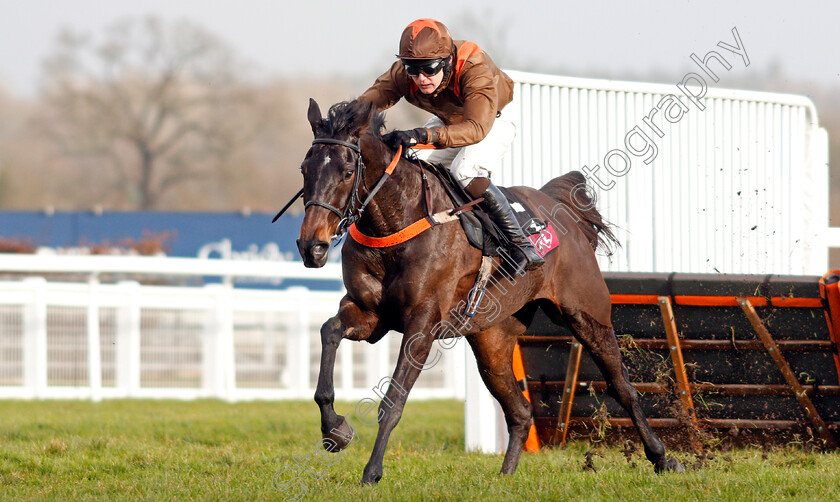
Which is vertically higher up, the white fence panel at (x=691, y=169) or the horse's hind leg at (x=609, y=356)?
the white fence panel at (x=691, y=169)

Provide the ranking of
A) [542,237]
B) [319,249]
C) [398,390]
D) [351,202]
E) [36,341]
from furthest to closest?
[36,341]
[542,237]
[398,390]
[351,202]
[319,249]

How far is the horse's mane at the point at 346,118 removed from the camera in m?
4.70

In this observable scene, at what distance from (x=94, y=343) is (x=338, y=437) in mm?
5526

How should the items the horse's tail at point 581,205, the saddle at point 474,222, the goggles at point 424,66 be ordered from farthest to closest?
1. the horse's tail at point 581,205
2. the saddle at point 474,222
3. the goggles at point 424,66

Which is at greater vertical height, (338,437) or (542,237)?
(542,237)

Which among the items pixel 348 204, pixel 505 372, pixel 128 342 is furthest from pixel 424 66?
pixel 128 342

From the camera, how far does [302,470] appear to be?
5355mm

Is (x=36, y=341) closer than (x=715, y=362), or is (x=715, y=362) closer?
(x=715, y=362)

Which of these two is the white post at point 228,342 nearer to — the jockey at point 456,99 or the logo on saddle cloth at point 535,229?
the jockey at point 456,99

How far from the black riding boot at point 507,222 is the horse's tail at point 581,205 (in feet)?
3.21

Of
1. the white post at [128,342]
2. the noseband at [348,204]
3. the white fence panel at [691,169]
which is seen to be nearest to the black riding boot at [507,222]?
the noseband at [348,204]

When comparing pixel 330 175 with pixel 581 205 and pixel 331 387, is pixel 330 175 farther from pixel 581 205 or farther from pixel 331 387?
pixel 581 205

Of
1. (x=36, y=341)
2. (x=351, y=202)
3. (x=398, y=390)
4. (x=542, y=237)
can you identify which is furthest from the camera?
(x=36, y=341)

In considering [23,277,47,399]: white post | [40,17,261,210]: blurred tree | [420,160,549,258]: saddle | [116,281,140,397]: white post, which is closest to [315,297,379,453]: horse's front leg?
[420,160,549,258]: saddle
